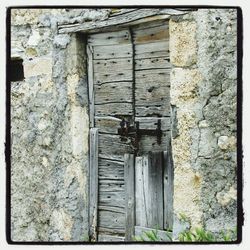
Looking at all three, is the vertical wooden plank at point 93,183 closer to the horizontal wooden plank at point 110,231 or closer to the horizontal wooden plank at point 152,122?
the horizontal wooden plank at point 110,231

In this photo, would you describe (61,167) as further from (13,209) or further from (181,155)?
(181,155)

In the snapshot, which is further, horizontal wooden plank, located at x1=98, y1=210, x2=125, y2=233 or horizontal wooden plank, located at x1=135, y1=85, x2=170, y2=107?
horizontal wooden plank, located at x1=98, y1=210, x2=125, y2=233

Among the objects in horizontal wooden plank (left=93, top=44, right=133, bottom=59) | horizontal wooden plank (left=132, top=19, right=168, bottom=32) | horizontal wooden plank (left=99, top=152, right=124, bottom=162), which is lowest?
horizontal wooden plank (left=99, top=152, right=124, bottom=162)

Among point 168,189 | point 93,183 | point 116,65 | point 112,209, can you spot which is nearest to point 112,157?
point 93,183

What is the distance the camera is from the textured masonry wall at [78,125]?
4.10 meters

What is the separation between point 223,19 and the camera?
407 cm

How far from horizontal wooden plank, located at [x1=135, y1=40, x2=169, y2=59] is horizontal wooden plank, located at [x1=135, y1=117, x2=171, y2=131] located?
34 cm

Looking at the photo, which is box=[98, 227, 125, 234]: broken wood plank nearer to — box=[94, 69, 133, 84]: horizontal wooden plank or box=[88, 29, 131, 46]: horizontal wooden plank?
box=[94, 69, 133, 84]: horizontal wooden plank

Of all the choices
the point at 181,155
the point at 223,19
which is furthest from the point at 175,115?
the point at 223,19

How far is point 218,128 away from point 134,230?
2.52ft

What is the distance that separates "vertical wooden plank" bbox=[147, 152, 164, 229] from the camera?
4.38m

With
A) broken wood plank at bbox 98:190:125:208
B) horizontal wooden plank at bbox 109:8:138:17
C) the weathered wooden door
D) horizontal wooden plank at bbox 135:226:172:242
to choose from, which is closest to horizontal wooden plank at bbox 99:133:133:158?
the weathered wooden door

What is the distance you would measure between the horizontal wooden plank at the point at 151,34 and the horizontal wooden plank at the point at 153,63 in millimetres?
103

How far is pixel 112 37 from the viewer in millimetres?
4496
